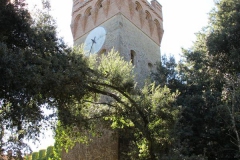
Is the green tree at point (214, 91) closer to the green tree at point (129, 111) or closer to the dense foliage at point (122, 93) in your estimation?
the dense foliage at point (122, 93)

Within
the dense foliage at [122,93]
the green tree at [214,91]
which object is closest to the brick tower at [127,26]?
the dense foliage at [122,93]

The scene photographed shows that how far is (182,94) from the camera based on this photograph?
41.8 ft

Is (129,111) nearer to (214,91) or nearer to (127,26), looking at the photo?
(214,91)

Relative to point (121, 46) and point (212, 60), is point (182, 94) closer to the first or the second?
point (212, 60)

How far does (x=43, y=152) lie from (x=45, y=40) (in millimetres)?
20775

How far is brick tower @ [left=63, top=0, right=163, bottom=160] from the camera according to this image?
16.6 m

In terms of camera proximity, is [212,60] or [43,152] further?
[43,152]

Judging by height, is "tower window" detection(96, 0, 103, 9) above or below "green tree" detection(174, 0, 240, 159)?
above

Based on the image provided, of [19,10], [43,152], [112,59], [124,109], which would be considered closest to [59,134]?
[124,109]

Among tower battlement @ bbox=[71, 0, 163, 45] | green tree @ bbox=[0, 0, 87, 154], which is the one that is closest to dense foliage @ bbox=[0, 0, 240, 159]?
green tree @ bbox=[0, 0, 87, 154]

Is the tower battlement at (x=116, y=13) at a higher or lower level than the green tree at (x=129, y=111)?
higher

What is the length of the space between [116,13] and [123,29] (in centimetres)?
113

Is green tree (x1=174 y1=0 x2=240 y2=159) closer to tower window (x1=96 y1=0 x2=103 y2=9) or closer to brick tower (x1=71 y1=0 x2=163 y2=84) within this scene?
brick tower (x1=71 y1=0 x2=163 y2=84)

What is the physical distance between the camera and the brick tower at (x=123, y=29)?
54.6 feet
